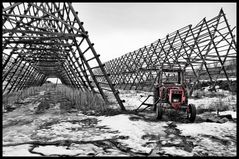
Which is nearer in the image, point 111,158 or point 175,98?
point 111,158

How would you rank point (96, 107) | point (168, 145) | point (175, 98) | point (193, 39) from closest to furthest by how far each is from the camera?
point (168, 145), point (175, 98), point (96, 107), point (193, 39)

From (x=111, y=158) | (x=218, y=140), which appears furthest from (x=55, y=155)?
(x=218, y=140)

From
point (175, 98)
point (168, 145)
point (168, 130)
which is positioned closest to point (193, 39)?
point (175, 98)

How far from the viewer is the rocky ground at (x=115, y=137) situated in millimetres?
3602

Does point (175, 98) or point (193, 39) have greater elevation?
point (193, 39)

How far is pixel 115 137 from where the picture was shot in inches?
173

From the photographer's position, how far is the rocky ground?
3602mm

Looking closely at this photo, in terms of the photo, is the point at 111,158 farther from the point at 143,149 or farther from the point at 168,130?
the point at 168,130

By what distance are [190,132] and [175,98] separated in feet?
6.66

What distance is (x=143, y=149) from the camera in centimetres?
371

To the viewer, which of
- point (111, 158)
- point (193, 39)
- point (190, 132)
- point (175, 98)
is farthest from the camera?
point (193, 39)

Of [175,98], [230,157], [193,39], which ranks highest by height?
[193,39]

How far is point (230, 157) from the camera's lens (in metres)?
3.40

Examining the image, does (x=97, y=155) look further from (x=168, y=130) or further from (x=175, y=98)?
(x=175, y=98)
